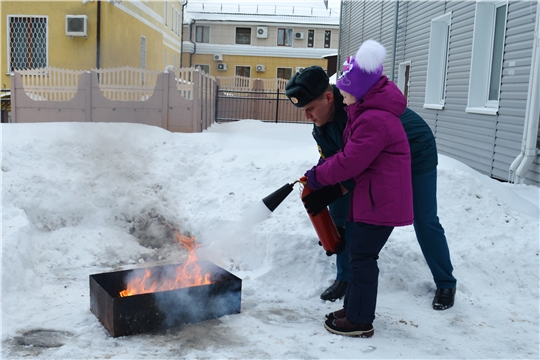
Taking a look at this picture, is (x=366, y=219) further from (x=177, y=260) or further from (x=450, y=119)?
(x=450, y=119)

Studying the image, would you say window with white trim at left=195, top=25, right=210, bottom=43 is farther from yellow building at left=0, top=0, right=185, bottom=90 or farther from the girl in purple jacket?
the girl in purple jacket

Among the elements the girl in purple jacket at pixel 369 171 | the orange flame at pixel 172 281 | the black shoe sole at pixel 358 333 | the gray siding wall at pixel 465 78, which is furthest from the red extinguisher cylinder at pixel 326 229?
the gray siding wall at pixel 465 78

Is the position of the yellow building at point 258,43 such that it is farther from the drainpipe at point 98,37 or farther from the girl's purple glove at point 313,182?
the girl's purple glove at point 313,182

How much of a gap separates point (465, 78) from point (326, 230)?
7676 millimetres

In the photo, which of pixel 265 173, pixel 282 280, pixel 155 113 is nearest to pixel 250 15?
pixel 155 113

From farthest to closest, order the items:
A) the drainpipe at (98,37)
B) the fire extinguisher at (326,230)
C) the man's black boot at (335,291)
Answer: the drainpipe at (98,37) → the man's black boot at (335,291) → the fire extinguisher at (326,230)

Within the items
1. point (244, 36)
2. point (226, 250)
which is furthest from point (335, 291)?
point (244, 36)

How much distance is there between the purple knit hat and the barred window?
50.2 feet

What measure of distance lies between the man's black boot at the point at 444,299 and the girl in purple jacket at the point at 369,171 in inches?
33.9

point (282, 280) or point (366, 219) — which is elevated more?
point (366, 219)

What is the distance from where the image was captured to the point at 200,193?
714 cm

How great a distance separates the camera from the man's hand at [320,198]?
12.5 ft

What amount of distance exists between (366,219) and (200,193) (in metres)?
4.00

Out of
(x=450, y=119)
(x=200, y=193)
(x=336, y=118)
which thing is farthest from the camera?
(x=450, y=119)
